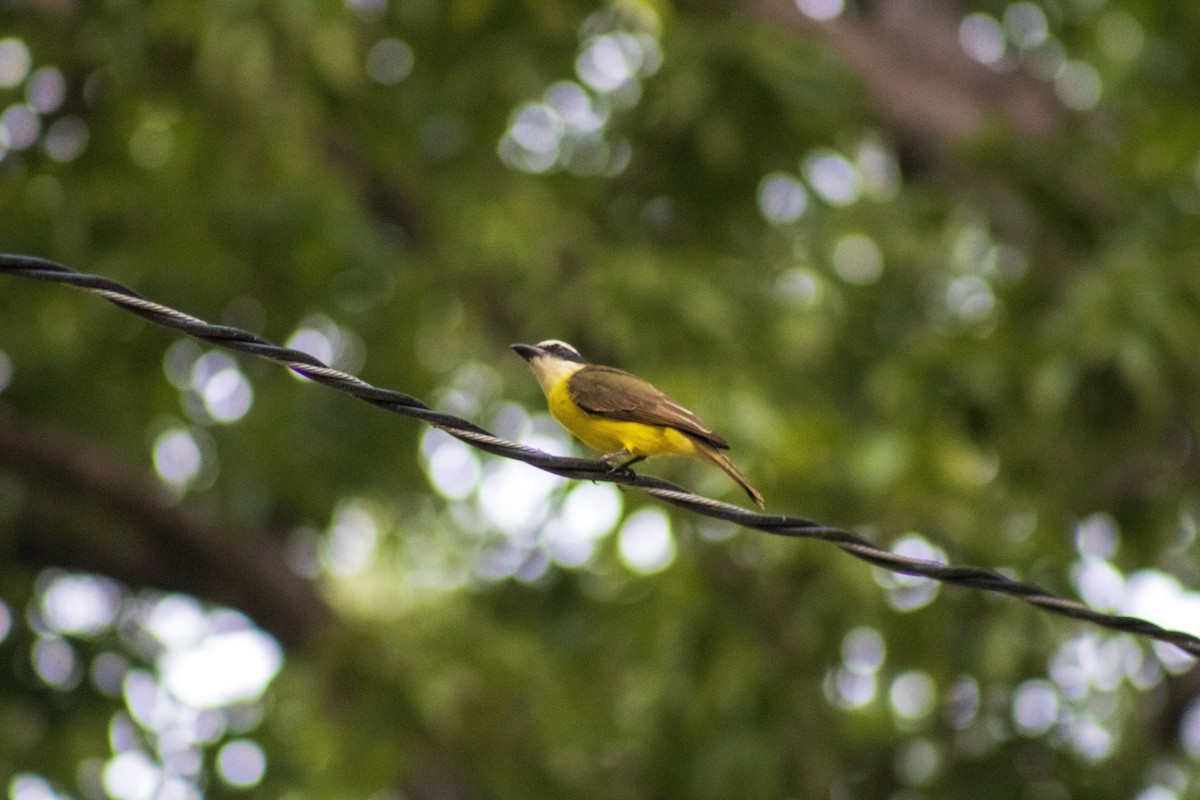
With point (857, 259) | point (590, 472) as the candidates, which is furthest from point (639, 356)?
point (857, 259)

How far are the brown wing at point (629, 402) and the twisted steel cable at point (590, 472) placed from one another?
0.98 metres

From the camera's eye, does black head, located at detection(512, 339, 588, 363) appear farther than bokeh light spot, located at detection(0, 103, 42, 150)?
No

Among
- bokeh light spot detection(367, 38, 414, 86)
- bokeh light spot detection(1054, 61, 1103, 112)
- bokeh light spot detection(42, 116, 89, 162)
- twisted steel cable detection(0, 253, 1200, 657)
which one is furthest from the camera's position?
bokeh light spot detection(1054, 61, 1103, 112)

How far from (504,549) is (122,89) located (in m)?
4.64

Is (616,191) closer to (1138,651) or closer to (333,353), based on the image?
(333,353)

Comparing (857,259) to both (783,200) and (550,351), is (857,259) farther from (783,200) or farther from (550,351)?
(550,351)

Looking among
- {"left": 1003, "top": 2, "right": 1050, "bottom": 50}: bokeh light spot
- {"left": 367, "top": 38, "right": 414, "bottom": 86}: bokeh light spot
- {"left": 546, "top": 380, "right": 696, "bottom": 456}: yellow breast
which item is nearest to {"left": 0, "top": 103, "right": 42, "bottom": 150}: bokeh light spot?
{"left": 367, "top": 38, "right": 414, "bottom": 86}: bokeh light spot

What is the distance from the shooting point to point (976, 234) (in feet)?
33.9

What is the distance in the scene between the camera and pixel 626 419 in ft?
14.8

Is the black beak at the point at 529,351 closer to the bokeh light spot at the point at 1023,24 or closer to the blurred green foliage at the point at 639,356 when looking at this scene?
the blurred green foliage at the point at 639,356

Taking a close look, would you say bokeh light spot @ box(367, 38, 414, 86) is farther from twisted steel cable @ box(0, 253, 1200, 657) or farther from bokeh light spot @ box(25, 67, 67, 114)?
twisted steel cable @ box(0, 253, 1200, 657)

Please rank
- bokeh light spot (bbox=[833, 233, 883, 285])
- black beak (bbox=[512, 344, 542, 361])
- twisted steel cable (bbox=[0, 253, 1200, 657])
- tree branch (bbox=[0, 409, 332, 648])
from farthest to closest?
bokeh light spot (bbox=[833, 233, 883, 285]) → tree branch (bbox=[0, 409, 332, 648]) → black beak (bbox=[512, 344, 542, 361]) → twisted steel cable (bbox=[0, 253, 1200, 657])

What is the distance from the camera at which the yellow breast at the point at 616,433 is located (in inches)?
177

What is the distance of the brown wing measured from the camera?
4.37 meters
